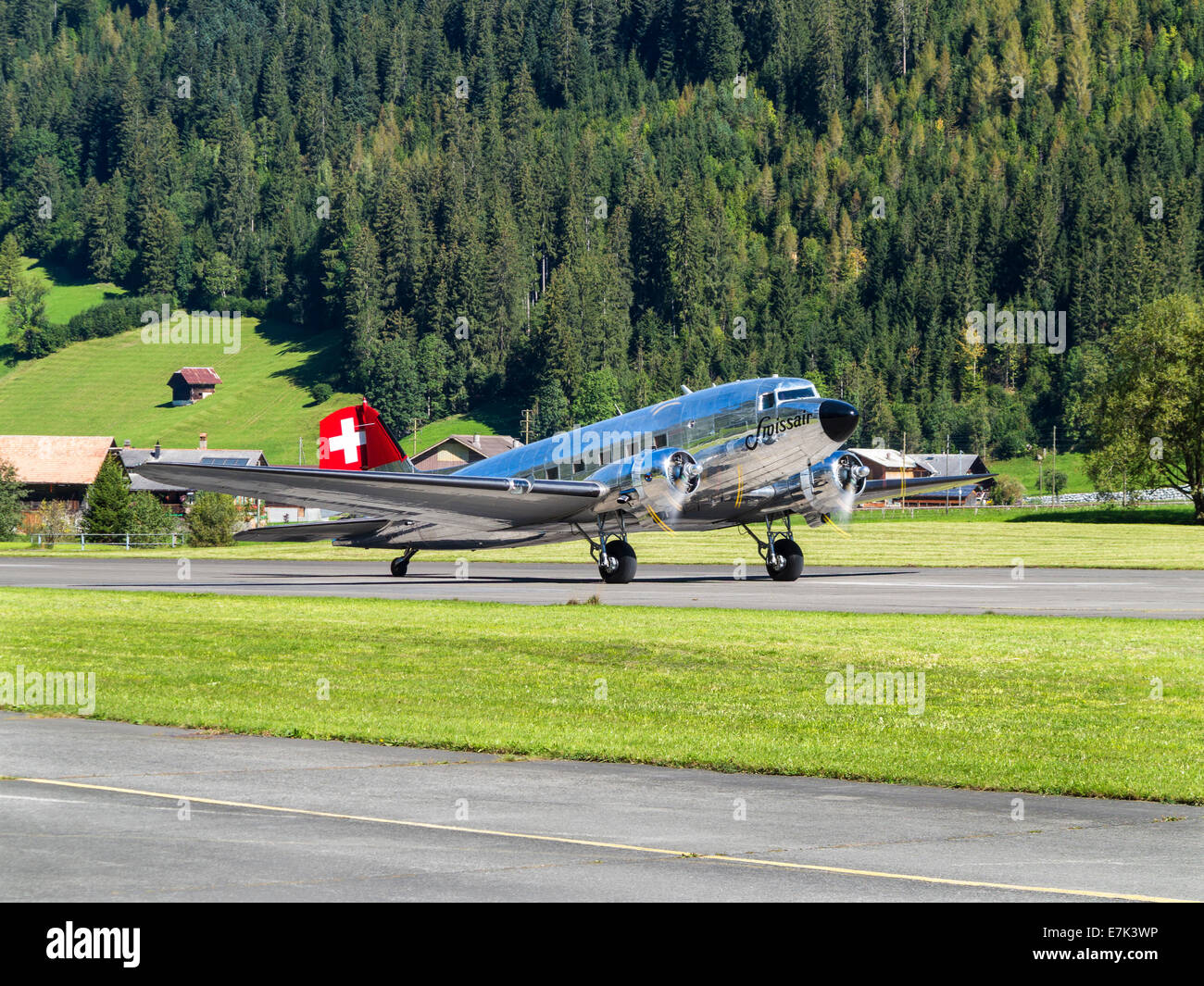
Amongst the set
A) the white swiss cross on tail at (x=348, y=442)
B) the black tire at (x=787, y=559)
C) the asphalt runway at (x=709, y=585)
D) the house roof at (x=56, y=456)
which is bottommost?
the asphalt runway at (x=709, y=585)

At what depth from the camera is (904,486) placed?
48.2 metres

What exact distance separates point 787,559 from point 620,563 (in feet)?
19.2

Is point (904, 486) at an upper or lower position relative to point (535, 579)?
upper

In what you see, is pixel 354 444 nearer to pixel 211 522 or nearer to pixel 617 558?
pixel 617 558

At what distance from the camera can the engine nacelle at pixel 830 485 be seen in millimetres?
42844

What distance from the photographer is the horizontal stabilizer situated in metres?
49.1

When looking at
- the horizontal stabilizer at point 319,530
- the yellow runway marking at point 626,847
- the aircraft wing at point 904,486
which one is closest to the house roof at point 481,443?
the horizontal stabilizer at point 319,530

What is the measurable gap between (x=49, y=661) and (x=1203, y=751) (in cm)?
2036

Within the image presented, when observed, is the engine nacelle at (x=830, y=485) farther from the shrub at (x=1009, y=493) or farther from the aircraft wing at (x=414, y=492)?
the shrub at (x=1009, y=493)

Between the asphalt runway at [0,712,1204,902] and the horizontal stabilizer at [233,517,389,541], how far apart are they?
32780 millimetres

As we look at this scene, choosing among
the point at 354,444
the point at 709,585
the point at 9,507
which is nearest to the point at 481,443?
the point at 9,507

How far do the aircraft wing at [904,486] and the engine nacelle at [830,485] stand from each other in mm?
1121

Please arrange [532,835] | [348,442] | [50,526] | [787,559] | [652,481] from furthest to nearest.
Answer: [50,526], [348,442], [787,559], [652,481], [532,835]
